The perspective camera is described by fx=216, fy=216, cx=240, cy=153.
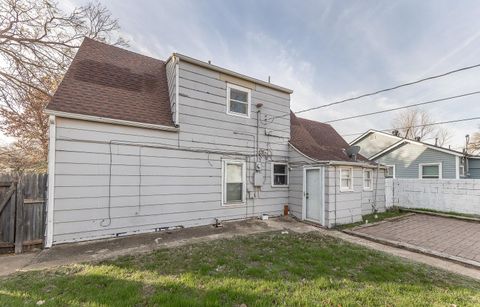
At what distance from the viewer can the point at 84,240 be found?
5.27 meters

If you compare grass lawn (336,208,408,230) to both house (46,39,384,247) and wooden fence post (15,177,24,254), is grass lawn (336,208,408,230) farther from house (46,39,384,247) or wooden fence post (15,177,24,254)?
wooden fence post (15,177,24,254)

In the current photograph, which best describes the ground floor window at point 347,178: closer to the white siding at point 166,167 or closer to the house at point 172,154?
the house at point 172,154

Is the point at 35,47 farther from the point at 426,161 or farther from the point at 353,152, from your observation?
the point at 426,161

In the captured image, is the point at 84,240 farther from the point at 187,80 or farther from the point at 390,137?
the point at 390,137

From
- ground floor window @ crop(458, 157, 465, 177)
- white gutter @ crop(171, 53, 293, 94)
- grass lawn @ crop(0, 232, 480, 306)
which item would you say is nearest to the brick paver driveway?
grass lawn @ crop(0, 232, 480, 306)

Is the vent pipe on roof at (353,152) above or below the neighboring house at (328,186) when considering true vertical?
above

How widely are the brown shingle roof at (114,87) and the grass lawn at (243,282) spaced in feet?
12.3

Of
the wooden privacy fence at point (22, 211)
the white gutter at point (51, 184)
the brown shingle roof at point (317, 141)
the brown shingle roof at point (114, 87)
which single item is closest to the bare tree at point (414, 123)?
the brown shingle roof at point (317, 141)

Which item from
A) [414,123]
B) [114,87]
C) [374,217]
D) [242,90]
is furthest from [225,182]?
[414,123]

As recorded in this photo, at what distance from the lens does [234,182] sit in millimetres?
7867

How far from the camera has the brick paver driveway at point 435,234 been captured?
5.35 meters

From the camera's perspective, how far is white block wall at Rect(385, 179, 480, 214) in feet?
31.1

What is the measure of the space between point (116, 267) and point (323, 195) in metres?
6.32

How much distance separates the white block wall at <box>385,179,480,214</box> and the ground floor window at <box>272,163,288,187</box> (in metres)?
6.38
